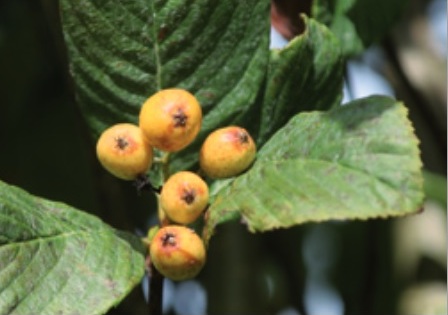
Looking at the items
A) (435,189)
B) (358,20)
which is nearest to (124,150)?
(358,20)

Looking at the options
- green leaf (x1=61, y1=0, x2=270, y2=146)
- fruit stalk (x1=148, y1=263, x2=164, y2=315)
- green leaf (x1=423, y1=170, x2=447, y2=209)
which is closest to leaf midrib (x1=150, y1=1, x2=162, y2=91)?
green leaf (x1=61, y1=0, x2=270, y2=146)

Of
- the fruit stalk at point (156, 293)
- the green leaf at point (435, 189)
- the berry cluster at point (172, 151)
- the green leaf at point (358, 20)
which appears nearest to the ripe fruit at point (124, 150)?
the berry cluster at point (172, 151)

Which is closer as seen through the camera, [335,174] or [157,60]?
[335,174]

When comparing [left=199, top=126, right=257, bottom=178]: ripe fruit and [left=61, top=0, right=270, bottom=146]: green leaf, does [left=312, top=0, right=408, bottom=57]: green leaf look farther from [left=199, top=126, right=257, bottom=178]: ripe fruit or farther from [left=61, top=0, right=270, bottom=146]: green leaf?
[left=199, top=126, right=257, bottom=178]: ripe fruit

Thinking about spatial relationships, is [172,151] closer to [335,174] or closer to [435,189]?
[335,174]

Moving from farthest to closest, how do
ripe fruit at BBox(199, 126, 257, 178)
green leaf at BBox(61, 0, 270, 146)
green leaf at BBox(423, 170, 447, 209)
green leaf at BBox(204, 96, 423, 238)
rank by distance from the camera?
green leaf at BBox(423, 170, 447, 209) → green leaf at BBox(61, 0, 270, 146) → ripe fruit at BBox(199, 126, 257, 178) → green leaf at BBox(204, 96, 423, 238)

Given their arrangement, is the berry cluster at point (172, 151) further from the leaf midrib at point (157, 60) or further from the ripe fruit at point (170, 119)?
the leaf midrib at point (157, 60)
